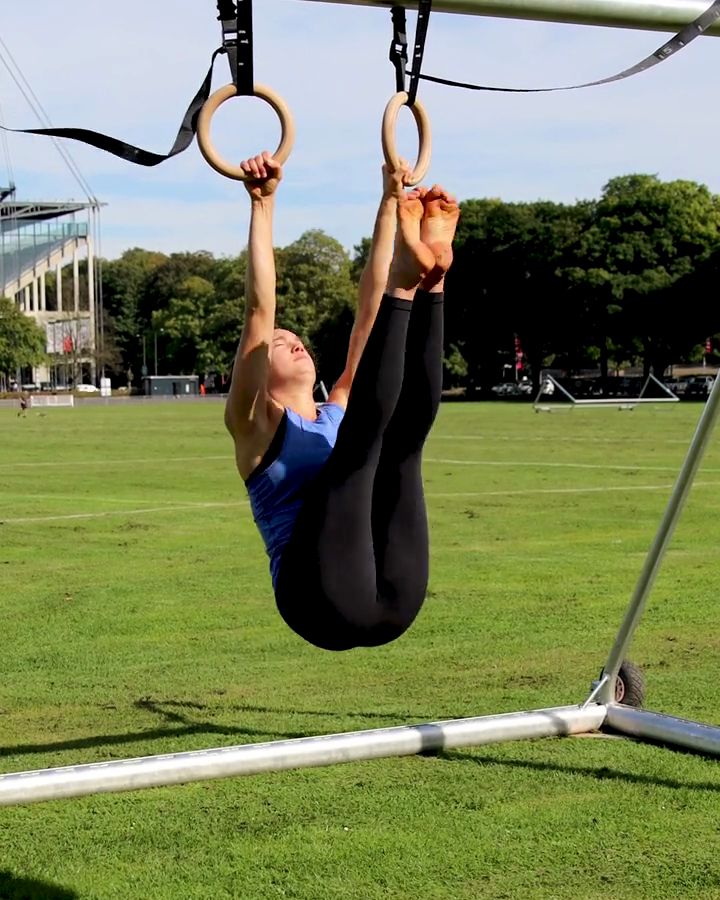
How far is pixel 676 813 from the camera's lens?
5.39m

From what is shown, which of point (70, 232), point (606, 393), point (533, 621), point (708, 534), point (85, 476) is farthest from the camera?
point (70, 232)

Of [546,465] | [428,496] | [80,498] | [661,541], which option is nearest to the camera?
[661,541]

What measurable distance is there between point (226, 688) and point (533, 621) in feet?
9.03

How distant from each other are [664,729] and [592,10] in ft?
11.3

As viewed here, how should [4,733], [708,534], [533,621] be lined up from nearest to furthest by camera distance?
[4,733] → [533,621] → [708,534]

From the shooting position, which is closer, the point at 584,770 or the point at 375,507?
the point at 375,507

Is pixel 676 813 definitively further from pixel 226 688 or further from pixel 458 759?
pixel 226 688

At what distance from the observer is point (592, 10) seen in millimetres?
5301

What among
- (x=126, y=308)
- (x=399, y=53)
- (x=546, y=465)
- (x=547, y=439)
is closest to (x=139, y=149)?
(x=399, y=53)

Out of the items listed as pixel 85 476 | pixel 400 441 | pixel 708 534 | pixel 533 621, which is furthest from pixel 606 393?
pixel 400 441

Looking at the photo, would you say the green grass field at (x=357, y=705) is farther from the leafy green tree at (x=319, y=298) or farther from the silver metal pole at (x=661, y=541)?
the leafy green tree at (x=319, y=298)

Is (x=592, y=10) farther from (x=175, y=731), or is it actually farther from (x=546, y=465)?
(x=546, y=465)

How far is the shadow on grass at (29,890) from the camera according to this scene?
458cm

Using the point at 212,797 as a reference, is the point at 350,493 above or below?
above
